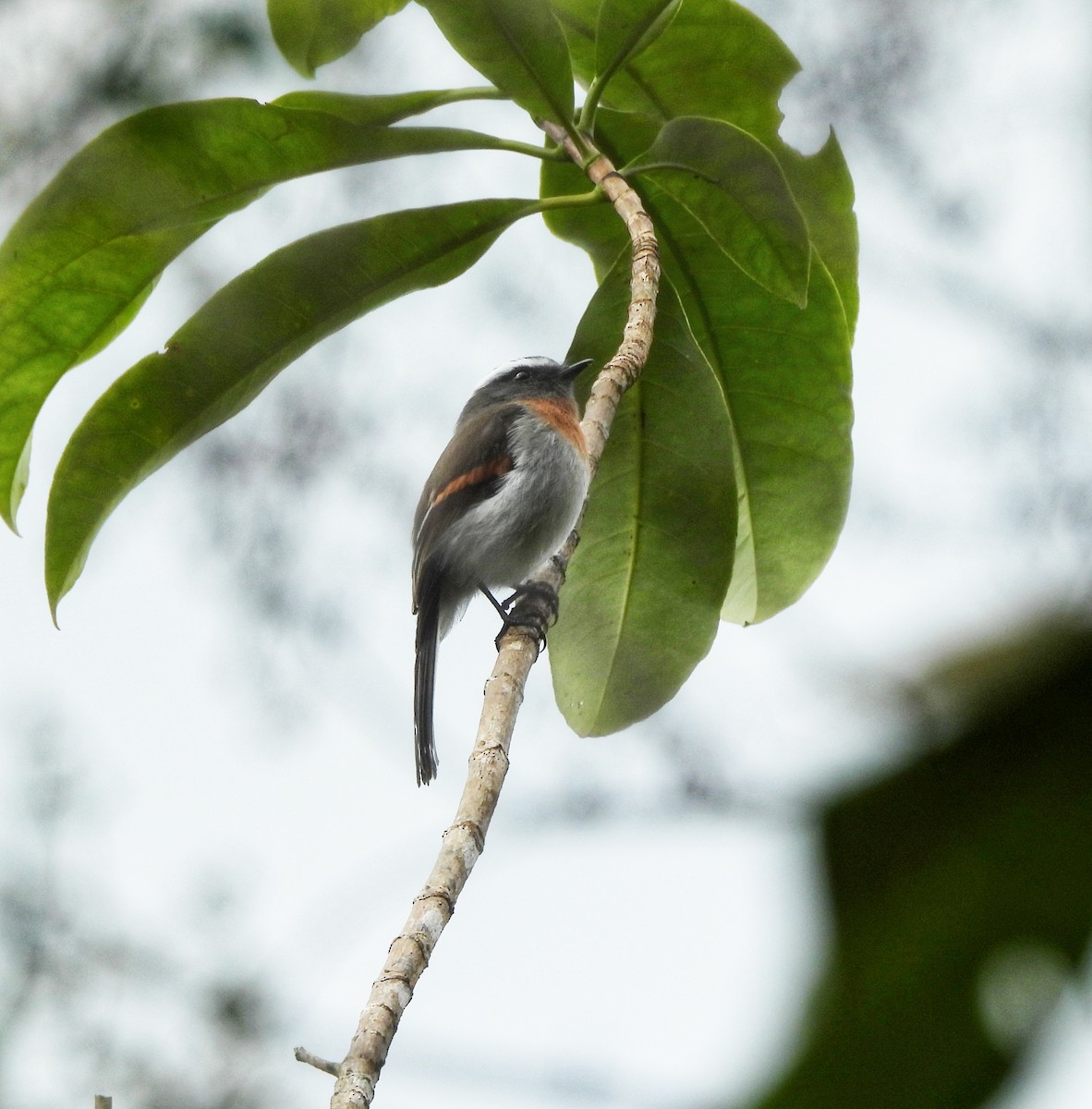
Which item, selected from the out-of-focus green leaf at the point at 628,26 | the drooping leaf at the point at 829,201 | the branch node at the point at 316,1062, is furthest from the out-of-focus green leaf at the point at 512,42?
the branch node at the point at 316,1062

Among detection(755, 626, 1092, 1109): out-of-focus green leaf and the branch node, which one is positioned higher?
the branch node

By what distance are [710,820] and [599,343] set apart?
2530mm

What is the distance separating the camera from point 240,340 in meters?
2.36

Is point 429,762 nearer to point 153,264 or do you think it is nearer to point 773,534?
point 773,534

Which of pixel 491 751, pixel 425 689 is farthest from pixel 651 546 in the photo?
pixel 491 751

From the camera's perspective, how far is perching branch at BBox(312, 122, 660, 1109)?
3.48 feet

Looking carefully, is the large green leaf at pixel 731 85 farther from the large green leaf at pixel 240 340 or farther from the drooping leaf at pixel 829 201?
the large green leaf at pixel 240 340

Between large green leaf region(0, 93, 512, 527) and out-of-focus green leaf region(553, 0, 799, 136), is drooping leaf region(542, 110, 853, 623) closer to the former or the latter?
out-of-focus green leaf region(553, 0, 799, 136)

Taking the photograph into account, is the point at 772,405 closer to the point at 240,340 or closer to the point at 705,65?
the point at 705,65

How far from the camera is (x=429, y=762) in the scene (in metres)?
2.83

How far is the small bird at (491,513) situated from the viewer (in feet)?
10.4

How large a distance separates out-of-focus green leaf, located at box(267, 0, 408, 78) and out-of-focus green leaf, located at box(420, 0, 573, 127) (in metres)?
0.23

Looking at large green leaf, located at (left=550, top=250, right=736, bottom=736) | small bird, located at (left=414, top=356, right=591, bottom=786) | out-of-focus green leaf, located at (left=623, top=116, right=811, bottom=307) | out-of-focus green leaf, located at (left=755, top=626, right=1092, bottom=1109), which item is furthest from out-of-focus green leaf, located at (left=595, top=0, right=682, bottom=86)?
out-of-focus green leaf, located at (left=755, top=626, right=1092, bottom=1109)

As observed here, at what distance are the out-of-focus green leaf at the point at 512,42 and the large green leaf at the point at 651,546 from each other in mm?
416
